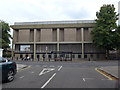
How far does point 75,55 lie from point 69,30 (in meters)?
10.5

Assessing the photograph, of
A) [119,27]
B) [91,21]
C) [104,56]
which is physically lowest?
Result: [104,56]

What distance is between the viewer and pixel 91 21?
202 feet

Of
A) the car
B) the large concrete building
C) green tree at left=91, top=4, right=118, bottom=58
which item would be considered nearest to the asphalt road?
the car

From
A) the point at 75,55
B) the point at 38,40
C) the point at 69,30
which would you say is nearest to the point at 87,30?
the point at 69,30

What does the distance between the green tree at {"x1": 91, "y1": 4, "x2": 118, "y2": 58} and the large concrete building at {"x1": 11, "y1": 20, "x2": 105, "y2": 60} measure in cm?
998

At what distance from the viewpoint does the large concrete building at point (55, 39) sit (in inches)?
2329

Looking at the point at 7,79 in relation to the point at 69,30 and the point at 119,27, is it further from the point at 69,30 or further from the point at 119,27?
the point at 69,30

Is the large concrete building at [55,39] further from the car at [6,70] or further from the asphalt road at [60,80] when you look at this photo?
the car at [6,70]

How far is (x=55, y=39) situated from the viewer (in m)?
62.8

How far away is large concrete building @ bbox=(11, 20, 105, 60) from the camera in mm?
59156

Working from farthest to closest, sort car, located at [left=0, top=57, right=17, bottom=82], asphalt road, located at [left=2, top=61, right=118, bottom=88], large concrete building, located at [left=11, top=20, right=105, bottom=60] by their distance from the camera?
1. large concrete building, located at [left=11, top=20, right=105, bottom=60]
2. car, located at [left=0, top=57, right=17, bottom=82]
3. asphalt road, located at [left=2, top=61, right=118, bottom=88]

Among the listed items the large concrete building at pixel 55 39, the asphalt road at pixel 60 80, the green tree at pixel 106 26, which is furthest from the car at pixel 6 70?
the large concrete building at pixel 55 39

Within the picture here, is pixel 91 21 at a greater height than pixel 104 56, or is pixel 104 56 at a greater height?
pixel 91 21

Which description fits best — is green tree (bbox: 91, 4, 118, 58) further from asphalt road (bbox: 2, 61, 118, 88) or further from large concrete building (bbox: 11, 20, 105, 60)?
asphalt road (bbox: 2, 61, 118, 88)
